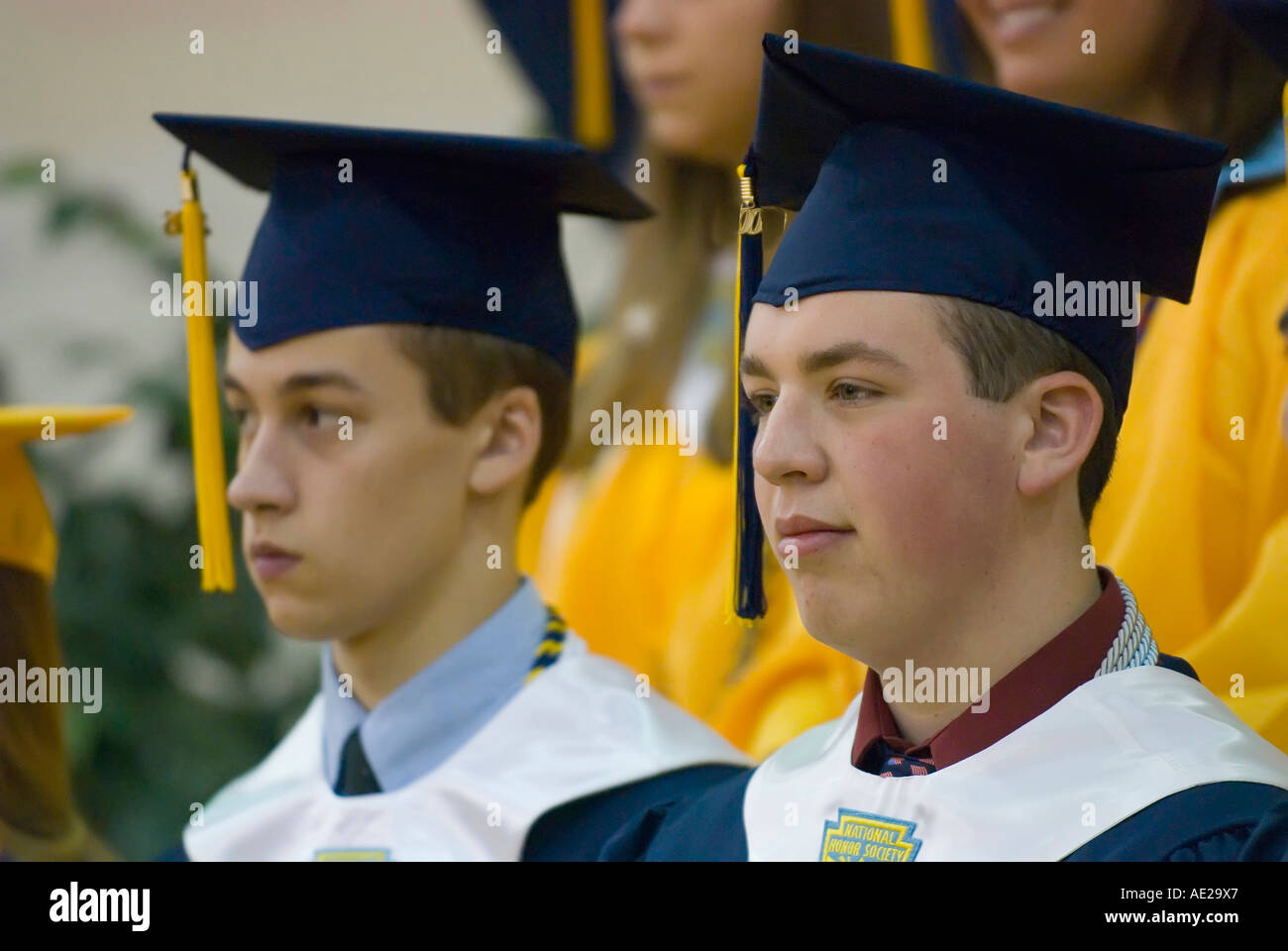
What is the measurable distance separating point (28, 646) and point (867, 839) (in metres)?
1.26

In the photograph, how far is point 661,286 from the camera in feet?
9.39

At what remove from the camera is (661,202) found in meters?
2.88

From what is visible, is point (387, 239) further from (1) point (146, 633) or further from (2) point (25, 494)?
(1) point (146, 633)

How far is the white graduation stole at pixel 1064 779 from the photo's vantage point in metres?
1.58

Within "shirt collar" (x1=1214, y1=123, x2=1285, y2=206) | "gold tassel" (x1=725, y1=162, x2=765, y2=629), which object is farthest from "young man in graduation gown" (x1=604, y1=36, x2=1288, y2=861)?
"shirt collar" (x1=1214, y1=123, x2=1285, y2=206)

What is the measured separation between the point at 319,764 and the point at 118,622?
142 cm

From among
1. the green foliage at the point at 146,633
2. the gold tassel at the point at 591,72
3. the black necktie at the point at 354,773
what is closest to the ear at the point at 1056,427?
the black necktie at the point at 354,773

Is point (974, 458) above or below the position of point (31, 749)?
above

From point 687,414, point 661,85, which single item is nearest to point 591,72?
point 661,85

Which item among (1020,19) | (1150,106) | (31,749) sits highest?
(1020,19)

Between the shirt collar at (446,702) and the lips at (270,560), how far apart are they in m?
0.21

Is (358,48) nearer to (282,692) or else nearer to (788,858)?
(282,692)

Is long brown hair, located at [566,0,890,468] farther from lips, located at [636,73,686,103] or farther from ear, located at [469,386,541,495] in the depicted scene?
ear, located at [469,386,541,495]
